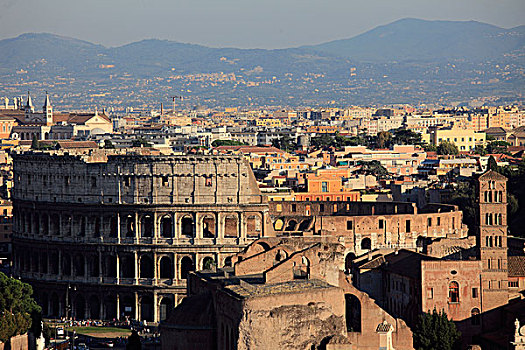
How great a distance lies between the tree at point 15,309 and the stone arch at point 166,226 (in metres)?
13.3

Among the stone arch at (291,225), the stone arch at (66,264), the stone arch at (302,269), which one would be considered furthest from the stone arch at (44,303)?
the stone arch at (302,269)

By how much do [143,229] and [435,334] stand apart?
38.1 meters

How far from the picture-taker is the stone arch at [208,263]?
103794 millimetres

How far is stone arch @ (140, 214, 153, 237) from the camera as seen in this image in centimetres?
10800

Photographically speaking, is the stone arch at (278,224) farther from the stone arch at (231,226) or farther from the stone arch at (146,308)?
the stone arch at (146,308)

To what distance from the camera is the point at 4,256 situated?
133m

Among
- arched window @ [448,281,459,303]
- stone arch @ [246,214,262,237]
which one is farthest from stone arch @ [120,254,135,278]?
arched window @ [448,281,459,303]

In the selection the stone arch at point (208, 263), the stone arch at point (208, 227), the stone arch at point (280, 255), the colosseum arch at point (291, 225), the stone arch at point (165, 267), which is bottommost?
the stone arch at point (165, 267)

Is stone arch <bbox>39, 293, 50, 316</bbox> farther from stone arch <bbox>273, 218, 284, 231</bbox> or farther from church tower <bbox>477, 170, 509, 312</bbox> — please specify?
church tower <bbox>477, 170, 509, 312</bbox>

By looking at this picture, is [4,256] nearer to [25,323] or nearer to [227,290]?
[25,323]

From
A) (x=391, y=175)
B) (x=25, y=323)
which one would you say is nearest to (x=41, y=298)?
(x=25, y=323)

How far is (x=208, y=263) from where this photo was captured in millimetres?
104625

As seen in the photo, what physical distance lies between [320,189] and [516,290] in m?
52.7

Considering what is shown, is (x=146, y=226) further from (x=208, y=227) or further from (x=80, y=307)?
(x=80, y=307)
